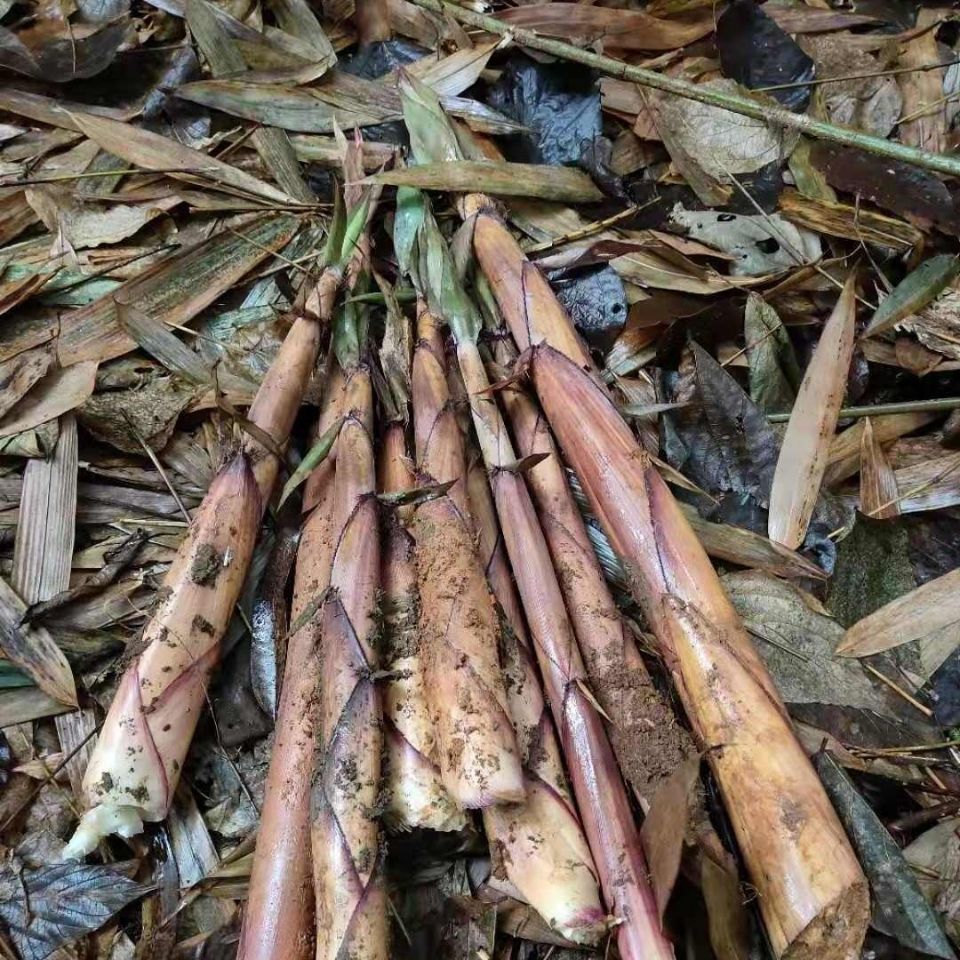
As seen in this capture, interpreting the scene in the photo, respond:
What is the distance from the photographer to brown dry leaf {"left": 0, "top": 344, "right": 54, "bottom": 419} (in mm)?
1454

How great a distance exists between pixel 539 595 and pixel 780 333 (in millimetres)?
706

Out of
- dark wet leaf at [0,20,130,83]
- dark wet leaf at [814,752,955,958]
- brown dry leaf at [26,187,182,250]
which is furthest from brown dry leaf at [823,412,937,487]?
dark wet leaf at [0,20,130,83]

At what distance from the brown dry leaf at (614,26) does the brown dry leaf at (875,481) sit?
1024mm

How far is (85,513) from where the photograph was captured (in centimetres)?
144

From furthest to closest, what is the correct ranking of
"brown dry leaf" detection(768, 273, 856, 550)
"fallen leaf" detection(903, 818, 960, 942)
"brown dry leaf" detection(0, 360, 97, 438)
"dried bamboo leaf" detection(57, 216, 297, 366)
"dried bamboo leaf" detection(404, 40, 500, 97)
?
1. "dried bamboo leaf" detection(404, 40, 500, 97)
2. "dried bamboo leaf" detection(57, 216, 297, 366)
3. "brown dry leaf" detection(0, 360, 97, 438)
4. "brown dry leaf" detection(768, 273, 856, 550)
5. "fallen leaf" detection(903, 818, 960, 942)

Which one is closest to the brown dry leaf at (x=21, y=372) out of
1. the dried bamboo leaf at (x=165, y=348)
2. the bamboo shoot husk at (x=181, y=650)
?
the dried bamboo leaf at (x=165, y=348)

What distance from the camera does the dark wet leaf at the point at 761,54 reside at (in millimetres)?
1770

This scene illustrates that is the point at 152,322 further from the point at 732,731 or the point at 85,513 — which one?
the point at 732,731

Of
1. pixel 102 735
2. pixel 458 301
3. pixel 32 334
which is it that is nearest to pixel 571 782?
pixel 102 735

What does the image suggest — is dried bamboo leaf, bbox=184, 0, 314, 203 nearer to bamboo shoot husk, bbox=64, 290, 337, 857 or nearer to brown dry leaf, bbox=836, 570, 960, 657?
bamboo shoot husk, bbox=64, 290, 337, 857

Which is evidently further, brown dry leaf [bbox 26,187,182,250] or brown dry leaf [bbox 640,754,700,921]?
brown dry leaf [bbox 26,187,182,250]

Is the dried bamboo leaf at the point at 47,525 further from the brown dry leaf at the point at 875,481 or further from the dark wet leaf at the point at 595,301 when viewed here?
the brown dry leaf at the point at 875,481

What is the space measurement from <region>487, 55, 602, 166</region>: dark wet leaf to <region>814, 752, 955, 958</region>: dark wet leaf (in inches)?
50.4

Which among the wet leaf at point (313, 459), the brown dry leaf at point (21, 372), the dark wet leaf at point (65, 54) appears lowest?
the wet leaf at point (313, 459)
